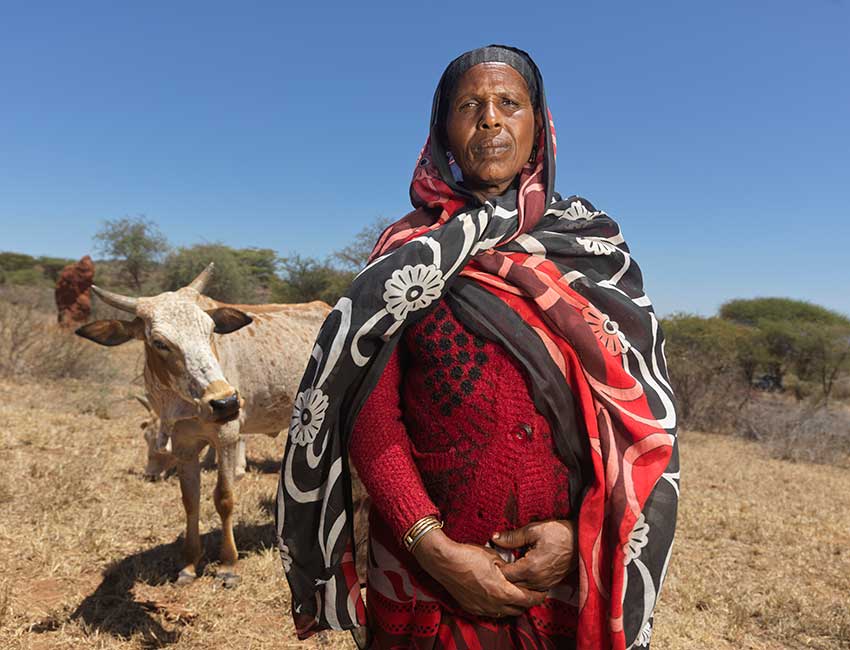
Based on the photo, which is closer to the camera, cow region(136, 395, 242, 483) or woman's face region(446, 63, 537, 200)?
woman's face region(446, 63, 537, 200)

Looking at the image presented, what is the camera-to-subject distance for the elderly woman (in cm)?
135

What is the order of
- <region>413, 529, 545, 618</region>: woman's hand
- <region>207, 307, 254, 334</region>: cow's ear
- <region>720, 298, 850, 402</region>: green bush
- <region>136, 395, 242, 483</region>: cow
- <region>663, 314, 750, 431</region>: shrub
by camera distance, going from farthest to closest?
<region>720, 298, 850, 402</region>: green bush → <region>663, 314, 750, 431</region>: shrub → <region>136, 395, 242, 483</region>: cow → <region>207, 307, 254, 334</region>: cow's ear → <region>413, 529, 545, 618</region>: woman's hand

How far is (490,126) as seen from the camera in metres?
1.51

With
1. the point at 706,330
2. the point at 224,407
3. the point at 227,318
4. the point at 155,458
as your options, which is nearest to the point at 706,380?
the point at 706,330

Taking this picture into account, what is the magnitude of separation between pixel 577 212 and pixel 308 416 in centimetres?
91

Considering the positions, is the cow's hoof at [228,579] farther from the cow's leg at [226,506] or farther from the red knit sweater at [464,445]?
the red knit sweater at [464,445]

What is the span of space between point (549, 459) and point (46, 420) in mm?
7402

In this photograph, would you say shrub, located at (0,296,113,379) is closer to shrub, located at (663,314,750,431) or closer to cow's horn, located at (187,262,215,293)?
cow's horn, located at (187,262,215,293)

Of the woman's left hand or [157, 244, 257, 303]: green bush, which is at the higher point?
[157, 244, 257, 303]: green bush

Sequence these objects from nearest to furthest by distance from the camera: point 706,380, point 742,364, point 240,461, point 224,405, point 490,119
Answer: point 490,119 → point 224,405 → point 240,461 → point 706,380 → point 742,364

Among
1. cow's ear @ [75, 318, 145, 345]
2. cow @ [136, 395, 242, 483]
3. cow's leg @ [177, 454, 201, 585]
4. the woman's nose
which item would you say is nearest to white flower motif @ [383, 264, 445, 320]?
the woman's nose

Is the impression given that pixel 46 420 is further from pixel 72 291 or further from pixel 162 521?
pixel 72 291

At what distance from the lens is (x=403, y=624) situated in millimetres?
1474

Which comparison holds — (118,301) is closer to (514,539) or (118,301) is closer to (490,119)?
(490,119)
